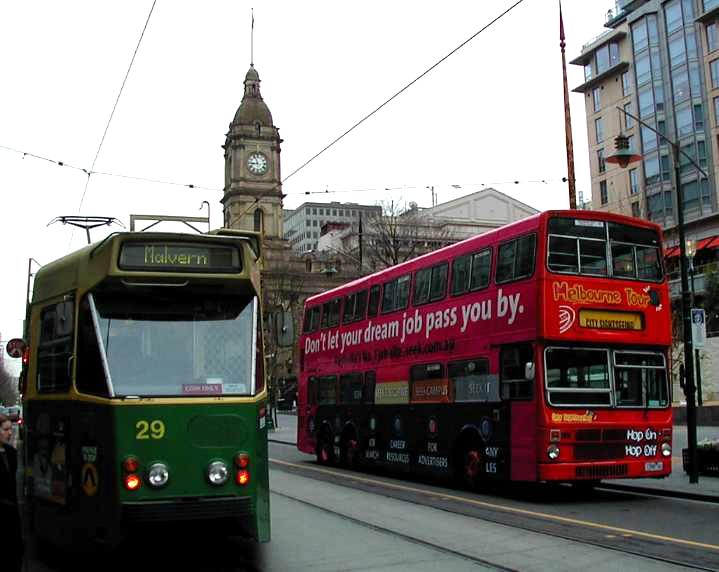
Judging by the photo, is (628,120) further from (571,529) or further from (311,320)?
(571,529)

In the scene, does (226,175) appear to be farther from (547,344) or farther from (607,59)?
(547,344)

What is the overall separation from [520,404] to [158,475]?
7.72m

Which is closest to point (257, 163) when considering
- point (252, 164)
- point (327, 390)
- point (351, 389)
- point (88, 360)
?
point (252, 164)

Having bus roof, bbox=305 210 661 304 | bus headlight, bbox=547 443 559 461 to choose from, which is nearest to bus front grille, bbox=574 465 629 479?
bus headlight, bbox=547 443 559 461

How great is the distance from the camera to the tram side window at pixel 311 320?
22720 millimetres

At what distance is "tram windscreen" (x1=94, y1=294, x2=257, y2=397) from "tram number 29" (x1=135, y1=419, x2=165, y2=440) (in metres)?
0.26

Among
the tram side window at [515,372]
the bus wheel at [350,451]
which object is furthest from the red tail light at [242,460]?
the bus wheel at [350,451]

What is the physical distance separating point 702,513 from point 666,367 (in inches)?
113

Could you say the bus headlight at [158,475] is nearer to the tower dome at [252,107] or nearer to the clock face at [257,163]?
the clock face at [257,163]

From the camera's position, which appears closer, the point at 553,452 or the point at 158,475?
the point at 158,475

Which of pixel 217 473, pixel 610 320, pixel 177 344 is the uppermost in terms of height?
pixel 610 320

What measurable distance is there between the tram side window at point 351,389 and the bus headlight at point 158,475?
40.8ft

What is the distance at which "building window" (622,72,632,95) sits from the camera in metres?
60.3

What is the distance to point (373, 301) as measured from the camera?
1959 centimetres
